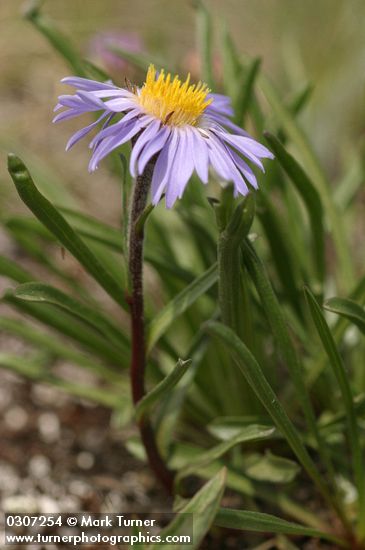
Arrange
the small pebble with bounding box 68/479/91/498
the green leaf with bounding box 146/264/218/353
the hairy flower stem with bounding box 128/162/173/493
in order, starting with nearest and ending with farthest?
the hairy flower stem with bounding box 128/162/173/493 → the green leaf with bounding box 146/264/218/353 → the small pebble with bounding box 68/479/91/498

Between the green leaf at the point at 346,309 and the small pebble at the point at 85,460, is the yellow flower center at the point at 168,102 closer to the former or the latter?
the green leaf at the point at 346,309

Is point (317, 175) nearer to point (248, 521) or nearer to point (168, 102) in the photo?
point (168, 102)

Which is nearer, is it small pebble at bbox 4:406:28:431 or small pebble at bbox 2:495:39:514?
small pebble at bbox 2:495:39:514

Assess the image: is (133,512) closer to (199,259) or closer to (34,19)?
(199,259)

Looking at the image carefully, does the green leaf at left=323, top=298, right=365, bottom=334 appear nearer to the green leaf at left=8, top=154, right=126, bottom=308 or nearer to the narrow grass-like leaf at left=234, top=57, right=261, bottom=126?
the green leaf at left=8, top=154, right=126, bottom=308

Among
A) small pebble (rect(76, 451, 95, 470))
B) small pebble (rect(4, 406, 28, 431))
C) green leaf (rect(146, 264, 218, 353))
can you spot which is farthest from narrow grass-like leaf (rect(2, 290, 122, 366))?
small pebble (rect(4, 406, 28, 431))

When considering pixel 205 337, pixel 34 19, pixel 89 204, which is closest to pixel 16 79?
pixel 89 204

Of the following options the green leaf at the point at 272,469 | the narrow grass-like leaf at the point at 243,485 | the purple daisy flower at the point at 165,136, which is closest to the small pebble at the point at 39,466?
the narrow grass-like leaf at the point at 243,485
